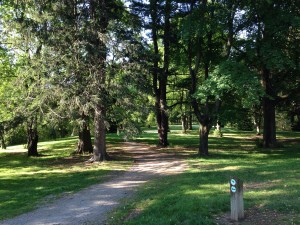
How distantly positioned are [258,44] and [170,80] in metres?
10.6

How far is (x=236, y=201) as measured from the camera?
6.57 m

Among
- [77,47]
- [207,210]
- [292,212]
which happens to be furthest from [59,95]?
[292,212]

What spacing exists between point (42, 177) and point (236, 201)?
1057 cm

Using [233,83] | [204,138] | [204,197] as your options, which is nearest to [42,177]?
[204,197]

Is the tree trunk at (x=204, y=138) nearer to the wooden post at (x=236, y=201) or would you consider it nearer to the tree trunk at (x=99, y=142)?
the tree trunk at (x=99, y=142)

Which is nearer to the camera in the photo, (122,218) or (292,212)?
(292,212)

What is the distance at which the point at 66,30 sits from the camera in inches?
664

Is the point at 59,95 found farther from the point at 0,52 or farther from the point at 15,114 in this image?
the point at 0,52

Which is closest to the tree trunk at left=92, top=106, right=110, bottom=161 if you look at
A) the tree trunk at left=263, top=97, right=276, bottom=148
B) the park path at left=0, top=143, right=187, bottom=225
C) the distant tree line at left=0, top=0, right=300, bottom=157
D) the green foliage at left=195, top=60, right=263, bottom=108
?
the distant tree line at left=0, top=0, right=300, bottom=157

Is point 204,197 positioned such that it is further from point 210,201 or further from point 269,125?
point 269,125

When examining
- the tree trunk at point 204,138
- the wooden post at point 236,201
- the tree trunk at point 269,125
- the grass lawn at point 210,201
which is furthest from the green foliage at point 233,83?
the wooden post at point 236,201

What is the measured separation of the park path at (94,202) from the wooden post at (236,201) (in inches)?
113

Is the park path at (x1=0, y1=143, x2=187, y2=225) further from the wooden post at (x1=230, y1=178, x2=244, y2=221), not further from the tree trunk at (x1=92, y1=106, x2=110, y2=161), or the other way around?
the wooden post at (x1=230, y1=178, x2=244, y2=221)

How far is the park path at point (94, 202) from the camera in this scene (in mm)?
7996
